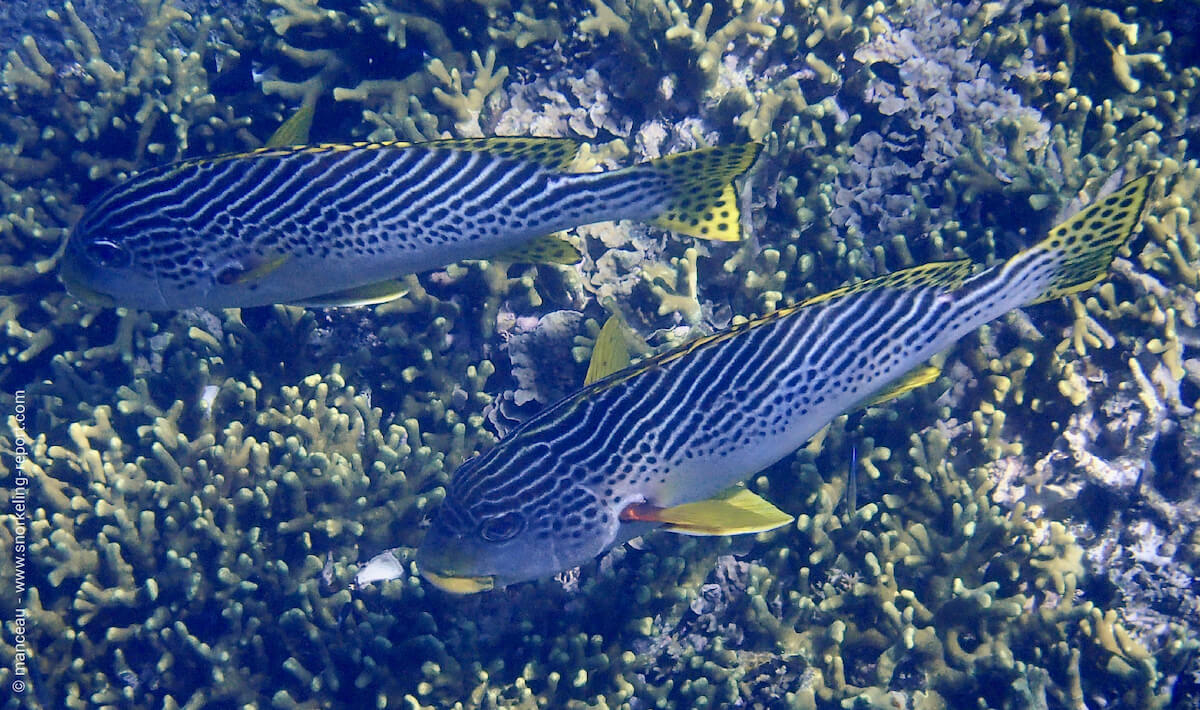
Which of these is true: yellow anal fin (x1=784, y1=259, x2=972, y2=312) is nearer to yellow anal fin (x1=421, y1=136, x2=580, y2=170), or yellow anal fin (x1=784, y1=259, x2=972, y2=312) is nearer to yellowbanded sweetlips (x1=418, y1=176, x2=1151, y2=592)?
yellowbanded sweetlips (x1=418, y1=176, x2=1151, y2=592)

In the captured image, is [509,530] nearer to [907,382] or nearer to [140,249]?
[907,382]

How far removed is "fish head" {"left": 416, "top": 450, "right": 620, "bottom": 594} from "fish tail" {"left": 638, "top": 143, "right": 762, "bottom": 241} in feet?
4.56

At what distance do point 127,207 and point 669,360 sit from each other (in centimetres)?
260

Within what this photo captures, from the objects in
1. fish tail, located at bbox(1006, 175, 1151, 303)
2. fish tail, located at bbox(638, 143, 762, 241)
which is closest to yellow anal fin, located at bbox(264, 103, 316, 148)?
fish tail, located at bbox(638, 143, 762, 241)

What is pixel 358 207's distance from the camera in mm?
3322

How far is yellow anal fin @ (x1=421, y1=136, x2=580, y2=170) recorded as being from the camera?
3395 millimetres

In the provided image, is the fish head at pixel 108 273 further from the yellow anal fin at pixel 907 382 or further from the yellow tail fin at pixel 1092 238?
the yellow tail fin at pixel 1092 238

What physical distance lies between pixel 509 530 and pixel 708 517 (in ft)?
2.45

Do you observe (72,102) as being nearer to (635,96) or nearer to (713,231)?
(635,96)

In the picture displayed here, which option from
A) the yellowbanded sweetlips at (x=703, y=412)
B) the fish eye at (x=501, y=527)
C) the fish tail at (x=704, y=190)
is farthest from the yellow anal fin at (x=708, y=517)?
the fish tail at (x=704, y=190)

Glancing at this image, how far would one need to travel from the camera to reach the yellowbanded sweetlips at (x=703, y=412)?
8.97ft

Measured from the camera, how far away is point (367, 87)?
4938 mm

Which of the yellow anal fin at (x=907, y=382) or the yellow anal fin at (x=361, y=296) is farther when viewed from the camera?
the yellow anal fin at (x=361, y=296)

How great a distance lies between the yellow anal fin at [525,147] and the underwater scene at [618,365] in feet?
0.08
